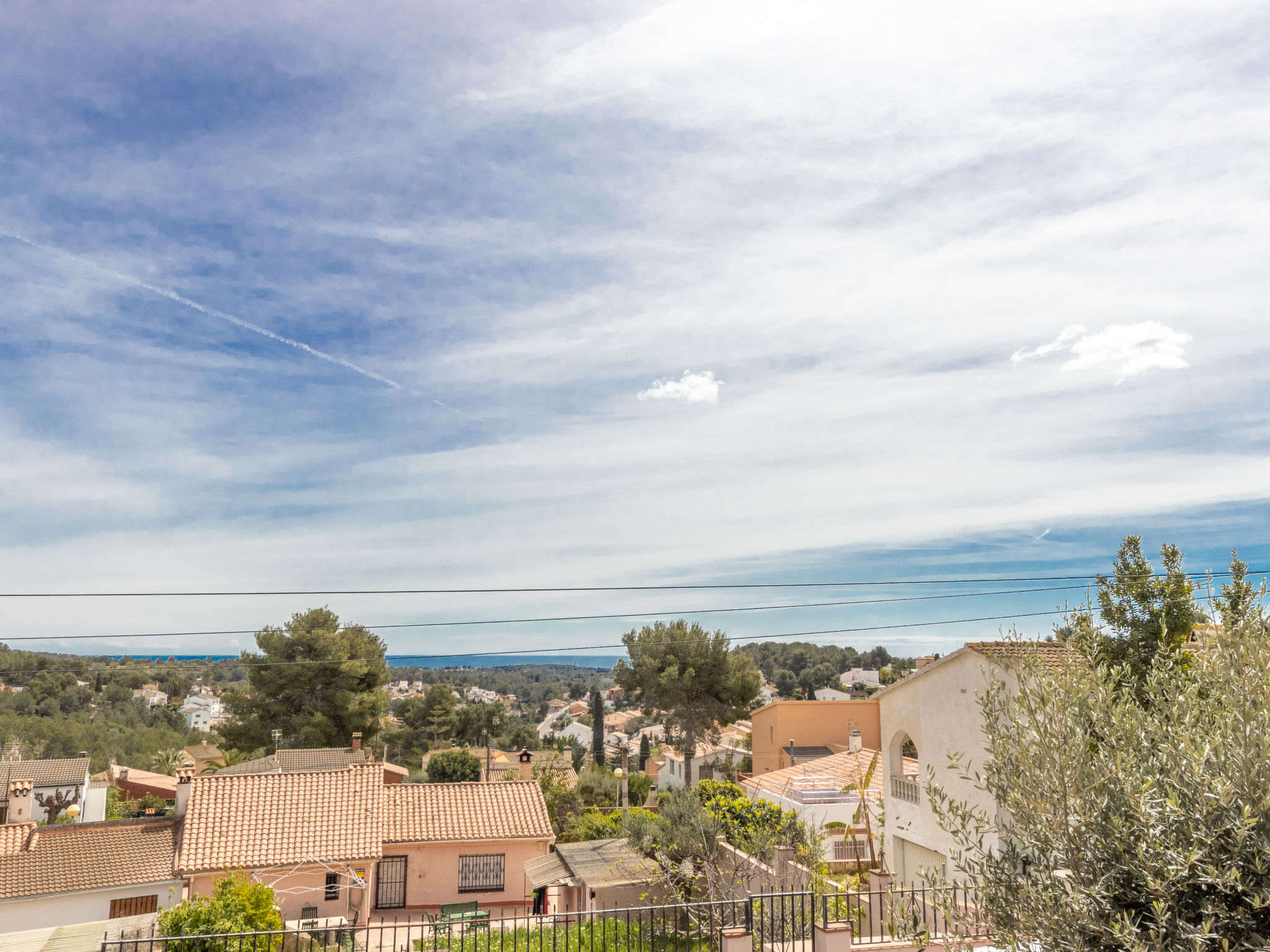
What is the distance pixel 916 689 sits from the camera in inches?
728

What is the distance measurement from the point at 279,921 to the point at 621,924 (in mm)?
7028

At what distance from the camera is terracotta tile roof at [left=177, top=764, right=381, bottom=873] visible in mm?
20719

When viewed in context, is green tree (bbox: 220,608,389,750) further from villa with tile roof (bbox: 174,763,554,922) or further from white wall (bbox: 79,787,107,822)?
villa with tile roof (bbox: 174,763,554,922)

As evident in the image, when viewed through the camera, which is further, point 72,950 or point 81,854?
point 81,854

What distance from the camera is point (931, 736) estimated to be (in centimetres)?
1764

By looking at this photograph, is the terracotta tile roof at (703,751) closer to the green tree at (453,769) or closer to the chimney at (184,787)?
the green tree at (453,769)

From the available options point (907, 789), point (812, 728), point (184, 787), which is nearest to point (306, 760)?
point (184, 787)

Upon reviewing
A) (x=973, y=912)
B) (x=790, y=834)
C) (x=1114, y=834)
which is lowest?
(x=790, y=834)

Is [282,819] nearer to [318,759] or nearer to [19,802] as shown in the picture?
[19,802]

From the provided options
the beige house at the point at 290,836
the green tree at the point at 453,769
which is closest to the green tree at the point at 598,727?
the green tree at the point at 453,769

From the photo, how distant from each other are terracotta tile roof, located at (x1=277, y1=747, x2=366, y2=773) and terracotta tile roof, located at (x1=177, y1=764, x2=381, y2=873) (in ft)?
47.2

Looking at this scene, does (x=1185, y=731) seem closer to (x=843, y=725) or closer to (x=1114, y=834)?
(x=1114, y=834)

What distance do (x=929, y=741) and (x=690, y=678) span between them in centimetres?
2618

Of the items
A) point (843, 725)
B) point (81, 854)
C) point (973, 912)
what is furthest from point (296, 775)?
point (843, 725)
